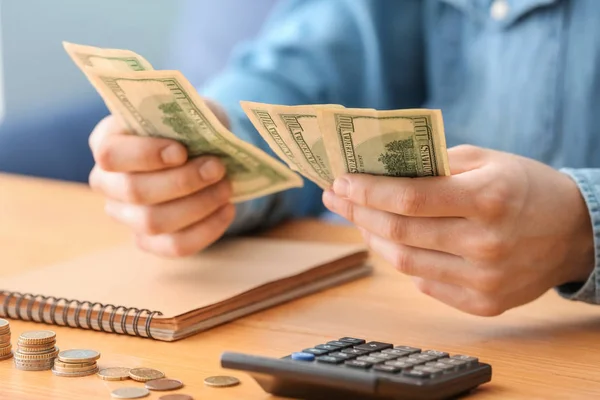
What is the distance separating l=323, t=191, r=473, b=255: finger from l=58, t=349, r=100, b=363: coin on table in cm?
24

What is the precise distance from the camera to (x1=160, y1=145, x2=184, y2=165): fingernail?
905 mm

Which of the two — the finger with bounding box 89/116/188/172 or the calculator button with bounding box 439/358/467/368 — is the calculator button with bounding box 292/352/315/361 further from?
the finger with bounding box 89/116/188/172

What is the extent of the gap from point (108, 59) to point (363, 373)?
0.42 metres

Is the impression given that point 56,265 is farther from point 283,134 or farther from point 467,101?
point 467,101

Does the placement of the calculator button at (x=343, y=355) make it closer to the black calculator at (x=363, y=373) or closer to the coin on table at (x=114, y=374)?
the black calculator at (x=363, y=373)

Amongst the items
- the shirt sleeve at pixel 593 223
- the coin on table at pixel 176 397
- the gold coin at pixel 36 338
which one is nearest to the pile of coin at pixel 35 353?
the gold coin at pixel 36 338

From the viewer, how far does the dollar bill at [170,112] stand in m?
0.83

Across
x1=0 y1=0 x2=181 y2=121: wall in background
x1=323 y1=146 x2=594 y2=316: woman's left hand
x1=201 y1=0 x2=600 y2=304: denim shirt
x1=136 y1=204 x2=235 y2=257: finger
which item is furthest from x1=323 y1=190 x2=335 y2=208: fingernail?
x1=0 y1=0 x2=181 y2=121: wall in background

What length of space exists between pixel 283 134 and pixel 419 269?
0.16 meters

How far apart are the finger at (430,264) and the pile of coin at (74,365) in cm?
26

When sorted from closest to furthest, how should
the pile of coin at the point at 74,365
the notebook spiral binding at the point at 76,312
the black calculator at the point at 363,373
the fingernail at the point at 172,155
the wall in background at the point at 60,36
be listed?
1. the black calculator at the point at 363,373
2. the pile of coin at the point at 74,365
3. the notebook spiral binding at the point at 76,312
4. the fingernail at the point at 172,155
5. the wall in background at the point at 60,36

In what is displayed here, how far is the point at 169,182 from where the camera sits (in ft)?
3.03

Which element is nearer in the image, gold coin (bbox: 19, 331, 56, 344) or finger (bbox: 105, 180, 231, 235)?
gold coin (bbox: 19, 331, 56, 344)

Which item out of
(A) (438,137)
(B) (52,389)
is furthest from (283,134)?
(B) (52,389)
